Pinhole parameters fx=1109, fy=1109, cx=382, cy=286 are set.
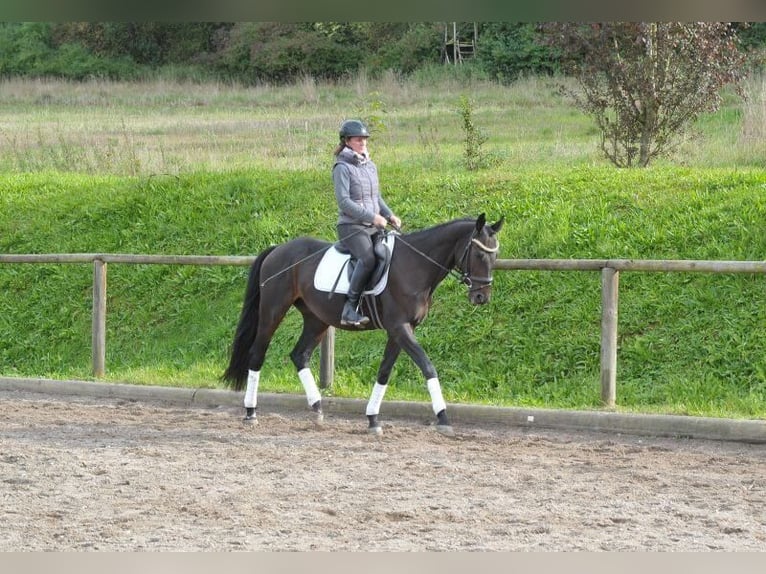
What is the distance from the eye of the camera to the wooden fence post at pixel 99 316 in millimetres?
11305

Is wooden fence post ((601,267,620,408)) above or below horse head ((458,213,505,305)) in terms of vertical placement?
below

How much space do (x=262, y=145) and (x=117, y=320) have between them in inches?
294

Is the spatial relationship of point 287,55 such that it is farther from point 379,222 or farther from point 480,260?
point 480,260

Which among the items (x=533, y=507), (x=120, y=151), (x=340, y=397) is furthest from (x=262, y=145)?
(x=533, y=507)

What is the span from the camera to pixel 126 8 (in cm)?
83

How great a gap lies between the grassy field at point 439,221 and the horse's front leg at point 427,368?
1165 mm

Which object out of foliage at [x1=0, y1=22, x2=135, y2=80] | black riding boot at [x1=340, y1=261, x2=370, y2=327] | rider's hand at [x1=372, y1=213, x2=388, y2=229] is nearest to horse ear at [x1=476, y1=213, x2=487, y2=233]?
rider's hand at [x1=372, y1=213, x2=388, y2=229]

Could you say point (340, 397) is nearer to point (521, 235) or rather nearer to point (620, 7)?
point (521, 235)

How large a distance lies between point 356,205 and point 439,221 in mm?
4298

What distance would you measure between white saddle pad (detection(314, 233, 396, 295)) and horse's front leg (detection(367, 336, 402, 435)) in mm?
443

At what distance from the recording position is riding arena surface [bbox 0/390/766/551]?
17.3 feet

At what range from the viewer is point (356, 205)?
335 inches

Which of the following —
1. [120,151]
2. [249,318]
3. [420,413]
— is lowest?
[420,413]

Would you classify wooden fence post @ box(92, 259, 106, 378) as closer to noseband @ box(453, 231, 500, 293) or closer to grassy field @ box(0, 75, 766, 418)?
grassy field @ box(0, 75, 766, 418)
